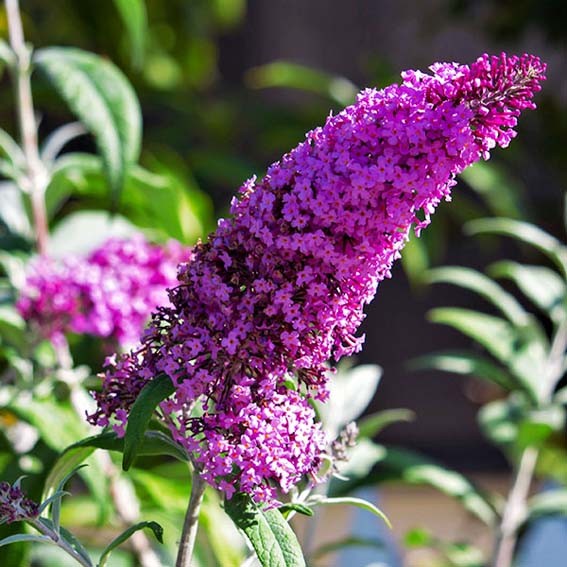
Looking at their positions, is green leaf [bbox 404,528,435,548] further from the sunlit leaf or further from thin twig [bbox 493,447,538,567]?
the sunlit leaf

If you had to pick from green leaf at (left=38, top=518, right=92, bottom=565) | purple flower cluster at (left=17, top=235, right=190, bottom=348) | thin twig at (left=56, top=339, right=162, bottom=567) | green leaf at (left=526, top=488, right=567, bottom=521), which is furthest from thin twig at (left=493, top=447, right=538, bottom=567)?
green leaf at (left=38, top=518, right=92, bottom=565)

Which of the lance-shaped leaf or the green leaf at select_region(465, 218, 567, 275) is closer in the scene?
the lance-shaped leaf

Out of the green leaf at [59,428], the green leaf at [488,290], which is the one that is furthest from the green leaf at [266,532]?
the green leaf at [488,290]

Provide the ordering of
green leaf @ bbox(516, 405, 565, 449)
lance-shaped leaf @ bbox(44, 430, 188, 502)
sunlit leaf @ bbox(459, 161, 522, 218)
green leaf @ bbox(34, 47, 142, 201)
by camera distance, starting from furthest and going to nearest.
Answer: sunlit leaf @ bbox(459, 161, 522, 218) → green leaf @ bbox(516, 405, 565, 449) → green leaf @ bbox(34, 47, 142, 201) → lance-shaped leaf @ bbox(44, 430, 188, 502)

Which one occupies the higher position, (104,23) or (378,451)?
(104,23)

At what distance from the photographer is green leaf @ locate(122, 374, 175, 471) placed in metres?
0.81

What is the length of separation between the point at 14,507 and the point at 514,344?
40.5 inches

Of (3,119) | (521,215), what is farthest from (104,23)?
(521,215)

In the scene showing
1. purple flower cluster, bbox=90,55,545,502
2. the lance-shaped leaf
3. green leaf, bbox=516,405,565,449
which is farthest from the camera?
green leaf, bbox=516,405,565,449

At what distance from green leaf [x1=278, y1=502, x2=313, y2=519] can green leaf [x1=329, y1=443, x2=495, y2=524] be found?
1.93ft

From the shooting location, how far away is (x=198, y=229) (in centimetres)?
216

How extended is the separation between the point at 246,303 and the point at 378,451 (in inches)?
31.6

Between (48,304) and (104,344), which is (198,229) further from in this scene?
(48,304)

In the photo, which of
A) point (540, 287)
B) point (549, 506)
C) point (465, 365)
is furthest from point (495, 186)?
point (549, 506)
